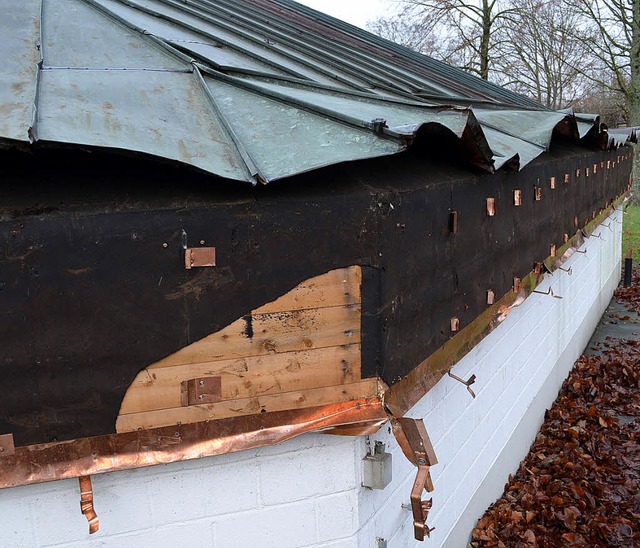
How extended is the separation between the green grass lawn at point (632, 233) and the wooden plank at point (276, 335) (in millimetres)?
16154

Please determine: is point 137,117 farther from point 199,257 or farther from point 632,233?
point 632,233

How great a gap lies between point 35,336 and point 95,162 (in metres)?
0.65

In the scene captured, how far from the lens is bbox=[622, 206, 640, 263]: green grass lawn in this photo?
56.9ft

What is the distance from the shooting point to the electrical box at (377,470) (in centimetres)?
279

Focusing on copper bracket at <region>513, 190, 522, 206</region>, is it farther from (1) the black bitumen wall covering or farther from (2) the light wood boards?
(2) the light wood boards

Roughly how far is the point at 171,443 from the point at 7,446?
56cm

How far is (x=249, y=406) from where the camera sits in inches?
99.7

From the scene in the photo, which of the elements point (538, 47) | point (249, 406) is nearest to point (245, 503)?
point (249, 406)

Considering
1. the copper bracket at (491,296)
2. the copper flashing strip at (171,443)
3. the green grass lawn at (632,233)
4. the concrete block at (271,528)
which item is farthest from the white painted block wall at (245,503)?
the green grass lawn at (632,233)

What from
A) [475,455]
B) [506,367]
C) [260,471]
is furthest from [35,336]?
[506,367]

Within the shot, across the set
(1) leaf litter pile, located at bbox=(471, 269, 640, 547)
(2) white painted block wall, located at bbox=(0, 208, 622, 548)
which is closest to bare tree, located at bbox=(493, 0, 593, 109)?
(1) leaf litter pile, located at bbox=(471, 269, 640, 547)

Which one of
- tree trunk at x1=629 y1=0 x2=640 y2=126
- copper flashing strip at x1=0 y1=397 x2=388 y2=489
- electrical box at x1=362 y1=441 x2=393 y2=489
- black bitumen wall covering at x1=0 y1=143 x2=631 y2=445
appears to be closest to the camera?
black bitumen wall covering at x1=0 y1=143 x2=631 y2=445

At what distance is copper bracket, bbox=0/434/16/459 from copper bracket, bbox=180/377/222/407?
0.60 m

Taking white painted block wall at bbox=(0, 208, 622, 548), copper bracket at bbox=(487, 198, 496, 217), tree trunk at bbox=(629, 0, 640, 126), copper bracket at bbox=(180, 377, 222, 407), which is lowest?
white painted block wall at bbox=(0, 208, 622, 548)
